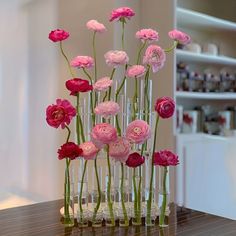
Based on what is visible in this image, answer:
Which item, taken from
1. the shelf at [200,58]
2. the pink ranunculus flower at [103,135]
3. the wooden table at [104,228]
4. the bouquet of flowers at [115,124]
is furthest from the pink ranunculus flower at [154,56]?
the shelf at [200,58]

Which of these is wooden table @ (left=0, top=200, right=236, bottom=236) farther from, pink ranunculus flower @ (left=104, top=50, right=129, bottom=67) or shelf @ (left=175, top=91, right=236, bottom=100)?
shelf @ (left=175, top=91, right=236, bottom=100)

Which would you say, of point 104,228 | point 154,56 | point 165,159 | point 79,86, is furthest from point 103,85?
point 104,228

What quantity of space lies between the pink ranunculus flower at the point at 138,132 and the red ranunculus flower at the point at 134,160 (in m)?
0.06

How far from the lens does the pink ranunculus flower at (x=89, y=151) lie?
4.02 feet

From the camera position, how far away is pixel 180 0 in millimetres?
3010

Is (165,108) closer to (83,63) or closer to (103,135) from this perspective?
(103,135)

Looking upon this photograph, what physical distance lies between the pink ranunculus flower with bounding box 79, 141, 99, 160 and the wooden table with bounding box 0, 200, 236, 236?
0.78 ft

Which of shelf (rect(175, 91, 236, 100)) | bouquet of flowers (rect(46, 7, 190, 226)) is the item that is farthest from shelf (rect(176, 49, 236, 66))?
bouquet of flowers (rect(46, 7, 190, 226))

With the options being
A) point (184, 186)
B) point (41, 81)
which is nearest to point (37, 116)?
point (41, 81)

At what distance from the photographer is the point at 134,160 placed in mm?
1214

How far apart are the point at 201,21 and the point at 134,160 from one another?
6.33ft

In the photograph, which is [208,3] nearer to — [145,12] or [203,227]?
[145,12]

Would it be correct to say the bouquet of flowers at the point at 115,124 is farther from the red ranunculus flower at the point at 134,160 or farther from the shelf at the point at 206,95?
the shelf at the point at 206,95

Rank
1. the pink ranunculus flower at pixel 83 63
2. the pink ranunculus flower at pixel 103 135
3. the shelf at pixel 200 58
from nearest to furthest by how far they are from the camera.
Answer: the pink ranunculus flower at pixel 103 135
the pink ranunculus flower at pixel 83 63
the shelf at pixel 200 58
